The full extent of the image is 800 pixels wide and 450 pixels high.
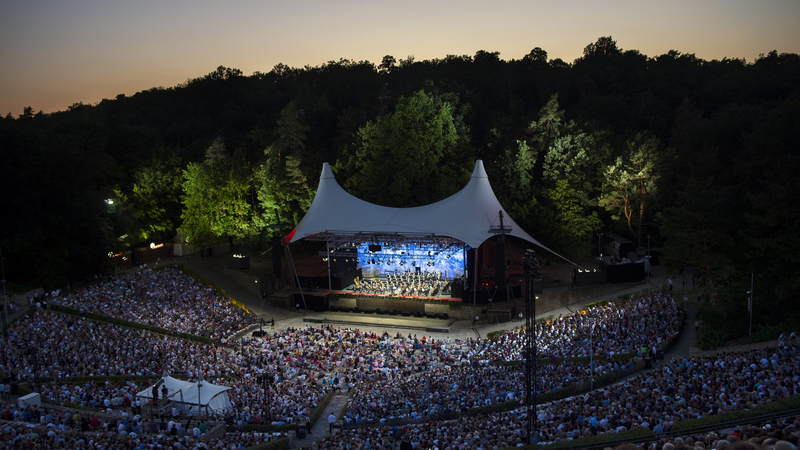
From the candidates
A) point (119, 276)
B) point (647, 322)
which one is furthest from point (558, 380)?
point (119, 276)

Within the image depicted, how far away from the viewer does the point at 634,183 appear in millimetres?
31812

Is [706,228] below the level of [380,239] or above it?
above

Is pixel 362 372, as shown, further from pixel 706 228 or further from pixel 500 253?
pixel 706 228

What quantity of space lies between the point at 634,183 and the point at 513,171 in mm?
6615

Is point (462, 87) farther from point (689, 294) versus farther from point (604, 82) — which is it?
point (689, 294)

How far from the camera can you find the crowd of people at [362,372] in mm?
12555

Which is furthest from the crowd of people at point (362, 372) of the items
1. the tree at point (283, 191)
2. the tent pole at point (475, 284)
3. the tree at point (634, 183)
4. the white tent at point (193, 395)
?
the tree at point (634, 183)

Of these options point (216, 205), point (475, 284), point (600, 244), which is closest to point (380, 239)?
point (475, 284)

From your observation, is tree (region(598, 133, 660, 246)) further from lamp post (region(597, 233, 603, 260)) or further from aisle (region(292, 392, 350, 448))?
aisle (region(292, 392, 350, 448))

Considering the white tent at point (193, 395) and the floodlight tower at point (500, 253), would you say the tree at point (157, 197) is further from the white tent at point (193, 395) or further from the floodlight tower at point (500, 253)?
the floodlight tower at point (500, 253)

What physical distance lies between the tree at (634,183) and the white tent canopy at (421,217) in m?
7.40

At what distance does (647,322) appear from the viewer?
2078 cm

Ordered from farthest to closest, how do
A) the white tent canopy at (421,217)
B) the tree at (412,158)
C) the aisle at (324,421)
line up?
the tree at (412,158) < the white tent canopy at (421,217) < the aisle at (324,421)

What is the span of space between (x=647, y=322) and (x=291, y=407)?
12.4 m
